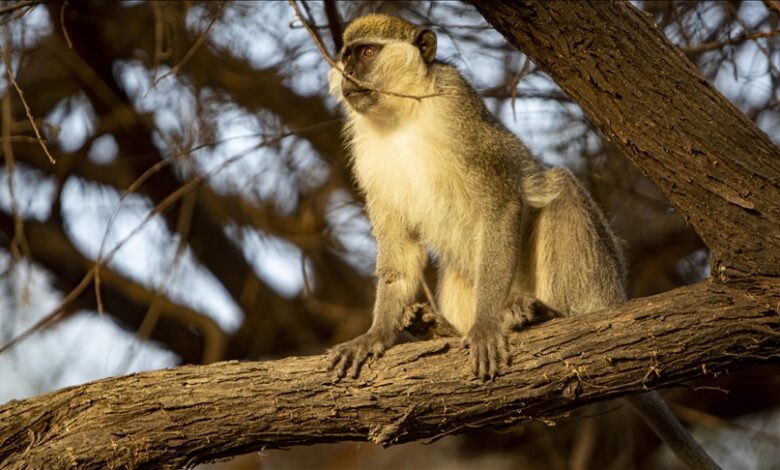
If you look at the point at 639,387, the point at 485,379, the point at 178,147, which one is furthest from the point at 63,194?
the point at 639,387

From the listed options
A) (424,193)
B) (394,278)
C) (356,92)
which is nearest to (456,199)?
(424,193)

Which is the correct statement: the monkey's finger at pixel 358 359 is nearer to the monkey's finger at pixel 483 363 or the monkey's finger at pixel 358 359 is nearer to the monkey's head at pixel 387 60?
the monkey's finger at pixel 483 363

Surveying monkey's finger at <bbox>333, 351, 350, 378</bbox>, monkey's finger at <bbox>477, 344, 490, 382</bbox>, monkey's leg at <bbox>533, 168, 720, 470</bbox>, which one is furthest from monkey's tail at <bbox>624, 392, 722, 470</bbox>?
monkey's finger at <bbox>333, 351, 350, 378</bbox>

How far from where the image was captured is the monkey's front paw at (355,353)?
377 centimetres

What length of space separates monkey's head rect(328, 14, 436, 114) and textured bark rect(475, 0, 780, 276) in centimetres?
123

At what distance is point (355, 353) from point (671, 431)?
165 cm

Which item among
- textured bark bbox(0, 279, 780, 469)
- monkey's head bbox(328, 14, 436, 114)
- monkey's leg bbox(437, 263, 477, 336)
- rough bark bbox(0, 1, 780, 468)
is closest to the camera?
rough bark bbox(0, 1, 780, 468)

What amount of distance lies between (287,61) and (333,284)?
181 cm

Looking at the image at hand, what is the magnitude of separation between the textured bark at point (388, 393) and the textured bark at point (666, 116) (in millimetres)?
241

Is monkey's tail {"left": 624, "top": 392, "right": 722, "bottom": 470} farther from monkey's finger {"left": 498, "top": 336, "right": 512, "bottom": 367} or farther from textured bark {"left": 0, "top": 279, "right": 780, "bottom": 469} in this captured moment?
monkey's finger {"left": 498, "top": 336, "right": 512, "bottom": 367}

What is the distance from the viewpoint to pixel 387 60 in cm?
449

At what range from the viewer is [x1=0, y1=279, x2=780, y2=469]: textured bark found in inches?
139

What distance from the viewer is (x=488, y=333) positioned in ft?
12.6

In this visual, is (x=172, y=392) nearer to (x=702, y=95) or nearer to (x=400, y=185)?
(x=400, y=185)
